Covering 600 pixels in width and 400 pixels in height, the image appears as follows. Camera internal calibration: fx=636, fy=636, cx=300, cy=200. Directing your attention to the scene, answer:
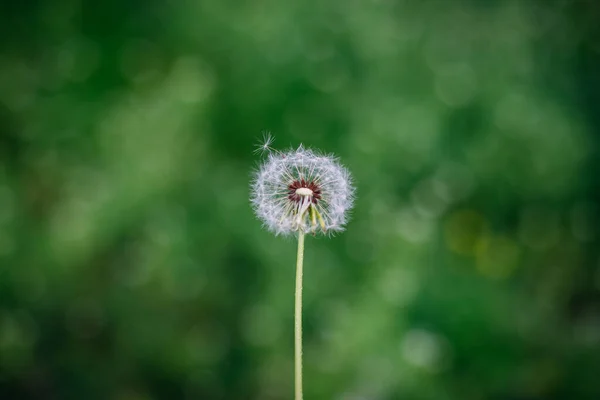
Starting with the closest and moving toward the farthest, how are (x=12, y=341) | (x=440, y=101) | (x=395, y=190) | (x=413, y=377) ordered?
(x=413, y=377)
(x=12, y=341)
(x=395, y=190)
(x=440, y=101)

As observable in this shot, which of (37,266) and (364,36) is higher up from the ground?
(364,36)

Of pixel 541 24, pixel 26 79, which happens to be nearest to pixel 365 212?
pixel 541 24

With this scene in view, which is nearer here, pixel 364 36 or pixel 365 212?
pixel 365 212

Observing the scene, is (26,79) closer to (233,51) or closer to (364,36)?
(233,51)

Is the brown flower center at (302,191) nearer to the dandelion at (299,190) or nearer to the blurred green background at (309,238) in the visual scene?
the dandelion at (299,190)

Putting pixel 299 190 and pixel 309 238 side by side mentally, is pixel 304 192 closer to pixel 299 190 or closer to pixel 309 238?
pixel 299 190

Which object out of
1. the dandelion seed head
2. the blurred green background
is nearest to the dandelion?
the dandelion seed head

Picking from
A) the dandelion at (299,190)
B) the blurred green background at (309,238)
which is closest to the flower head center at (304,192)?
the dandelion at (299,190)

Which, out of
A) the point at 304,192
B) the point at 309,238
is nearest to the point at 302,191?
the point at 304,192
